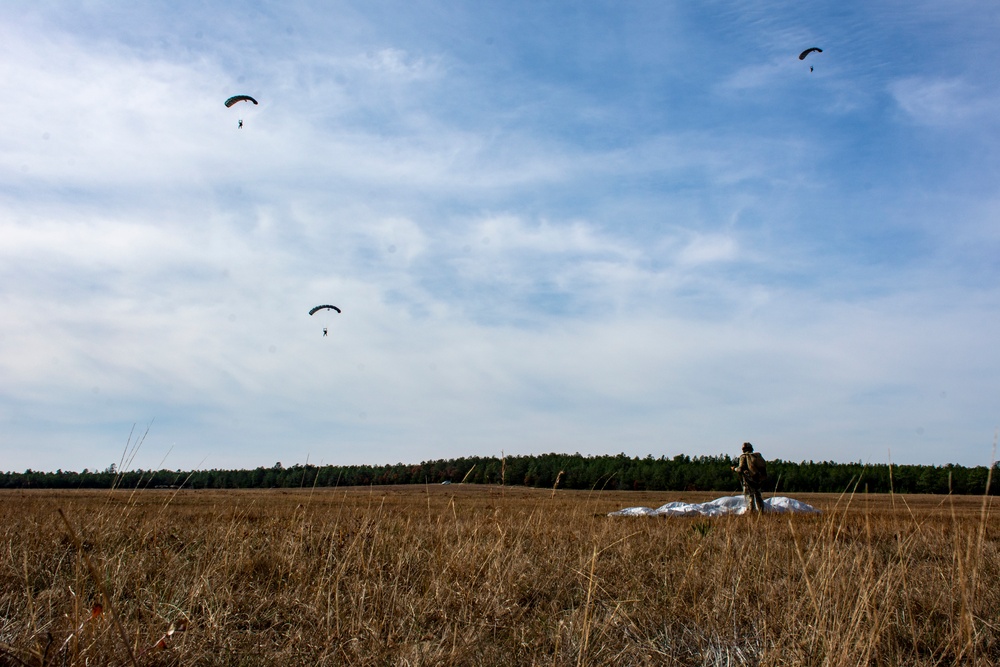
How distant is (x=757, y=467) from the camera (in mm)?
18000

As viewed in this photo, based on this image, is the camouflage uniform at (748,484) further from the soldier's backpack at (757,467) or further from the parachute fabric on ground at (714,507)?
the parachute fabric on ground at (714,507)

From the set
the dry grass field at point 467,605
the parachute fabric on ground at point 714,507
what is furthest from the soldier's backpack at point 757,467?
the dry grass field at point 467,605

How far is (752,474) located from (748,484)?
29cm

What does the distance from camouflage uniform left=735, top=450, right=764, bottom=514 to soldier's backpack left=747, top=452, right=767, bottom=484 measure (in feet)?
0.14

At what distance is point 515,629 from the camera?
482 cm

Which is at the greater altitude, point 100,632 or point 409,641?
point 100,632

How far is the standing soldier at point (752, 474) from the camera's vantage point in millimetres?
17672

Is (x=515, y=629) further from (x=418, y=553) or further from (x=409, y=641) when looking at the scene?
(x=418, y=553)

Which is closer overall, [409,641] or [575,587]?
[409,641]

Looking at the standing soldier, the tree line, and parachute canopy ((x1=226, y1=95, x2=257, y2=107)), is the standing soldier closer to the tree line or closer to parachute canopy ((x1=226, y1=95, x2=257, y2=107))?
parachute canopy ((x1=226, y1=95, x2=257, y2=107))

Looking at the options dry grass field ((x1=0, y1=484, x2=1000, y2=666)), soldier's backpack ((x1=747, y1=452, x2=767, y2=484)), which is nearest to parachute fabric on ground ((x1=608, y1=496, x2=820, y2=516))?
soldier's backpack ((x1=747, y1=452, x2=767, y2=484))

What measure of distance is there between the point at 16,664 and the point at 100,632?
15.1 inches

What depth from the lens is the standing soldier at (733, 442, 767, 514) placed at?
58.0 feet

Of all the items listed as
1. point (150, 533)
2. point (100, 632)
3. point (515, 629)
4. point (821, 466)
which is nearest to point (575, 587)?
point (515, 629)
